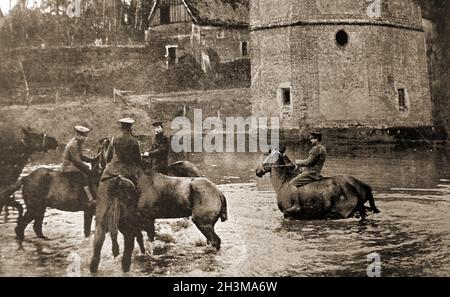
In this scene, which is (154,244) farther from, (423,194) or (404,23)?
(404,23)

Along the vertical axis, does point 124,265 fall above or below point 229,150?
A: below

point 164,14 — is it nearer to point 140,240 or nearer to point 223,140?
point 223,140

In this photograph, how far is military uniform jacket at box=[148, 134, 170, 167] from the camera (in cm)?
642

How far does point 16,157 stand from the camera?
6.60m

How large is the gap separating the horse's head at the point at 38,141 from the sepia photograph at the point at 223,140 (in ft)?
0.08

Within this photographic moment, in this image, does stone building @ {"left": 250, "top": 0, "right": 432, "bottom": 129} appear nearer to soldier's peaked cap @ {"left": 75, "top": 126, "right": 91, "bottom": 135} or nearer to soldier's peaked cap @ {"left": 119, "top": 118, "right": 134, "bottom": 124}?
soldier's peaked cap @ {"left": 119, "top": 118, "right": 134, "bottom": 124}

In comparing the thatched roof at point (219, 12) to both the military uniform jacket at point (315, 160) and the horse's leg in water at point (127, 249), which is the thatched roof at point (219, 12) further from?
the horse's leg in water at point (127, 249)

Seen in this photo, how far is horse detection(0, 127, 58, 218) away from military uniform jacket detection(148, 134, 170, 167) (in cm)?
127

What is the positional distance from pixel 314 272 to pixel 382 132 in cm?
252

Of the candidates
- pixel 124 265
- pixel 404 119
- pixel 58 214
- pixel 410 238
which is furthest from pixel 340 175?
pixel 58 214

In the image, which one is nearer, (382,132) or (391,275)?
(391,275)

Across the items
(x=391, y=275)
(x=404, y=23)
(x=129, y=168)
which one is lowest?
(x=391, y=275)

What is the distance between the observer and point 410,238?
20.5 feet

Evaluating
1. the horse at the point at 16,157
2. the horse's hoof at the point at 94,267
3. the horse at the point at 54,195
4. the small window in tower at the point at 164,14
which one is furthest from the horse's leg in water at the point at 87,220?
the small window in tower at the point at 164,14
